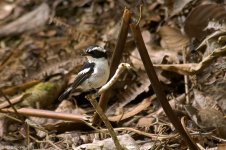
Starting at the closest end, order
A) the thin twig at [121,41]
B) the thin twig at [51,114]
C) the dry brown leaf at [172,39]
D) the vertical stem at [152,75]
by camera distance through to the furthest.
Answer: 1. the vertical stem at [152,75]
2. the thin twig at [121,41]
3. the thin twig at [51,114]
4. the dry brown leaf at [172,39]

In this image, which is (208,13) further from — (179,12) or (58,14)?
(58,14)

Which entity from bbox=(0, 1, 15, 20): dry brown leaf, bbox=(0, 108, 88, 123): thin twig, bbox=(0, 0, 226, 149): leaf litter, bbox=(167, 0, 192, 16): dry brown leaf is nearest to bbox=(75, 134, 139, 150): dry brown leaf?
bbox=(0, 0, 226, 149): leaf litter

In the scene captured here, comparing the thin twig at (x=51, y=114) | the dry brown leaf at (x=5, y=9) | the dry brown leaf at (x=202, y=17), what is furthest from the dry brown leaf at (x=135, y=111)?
the dry brown leaf at (x=5, y=9)

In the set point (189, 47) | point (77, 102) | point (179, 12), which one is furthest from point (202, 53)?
point (77, 102)

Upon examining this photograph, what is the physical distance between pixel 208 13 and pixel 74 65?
129 cm

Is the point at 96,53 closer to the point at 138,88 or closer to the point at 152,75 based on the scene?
the point at 152,75

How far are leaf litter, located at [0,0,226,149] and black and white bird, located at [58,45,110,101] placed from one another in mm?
311

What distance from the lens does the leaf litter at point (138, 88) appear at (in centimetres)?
388

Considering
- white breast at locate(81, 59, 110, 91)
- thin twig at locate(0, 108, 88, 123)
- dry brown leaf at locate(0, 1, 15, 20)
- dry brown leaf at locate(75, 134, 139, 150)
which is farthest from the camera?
dry brown leaf at locate(0, 1, 15, 20)

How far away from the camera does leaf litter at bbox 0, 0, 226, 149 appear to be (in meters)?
3.88

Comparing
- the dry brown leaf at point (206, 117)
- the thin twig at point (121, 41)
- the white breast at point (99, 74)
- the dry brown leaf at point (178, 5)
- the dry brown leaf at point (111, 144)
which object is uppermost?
the dry brown leaf at point (178, 5)

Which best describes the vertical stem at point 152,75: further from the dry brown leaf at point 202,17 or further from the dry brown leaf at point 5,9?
the dry brown leaf at point 5,9

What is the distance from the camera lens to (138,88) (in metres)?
4.64

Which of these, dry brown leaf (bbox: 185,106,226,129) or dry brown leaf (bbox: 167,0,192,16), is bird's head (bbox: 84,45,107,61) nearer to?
dry brown leaf (bbox: 185,106,226,129)
